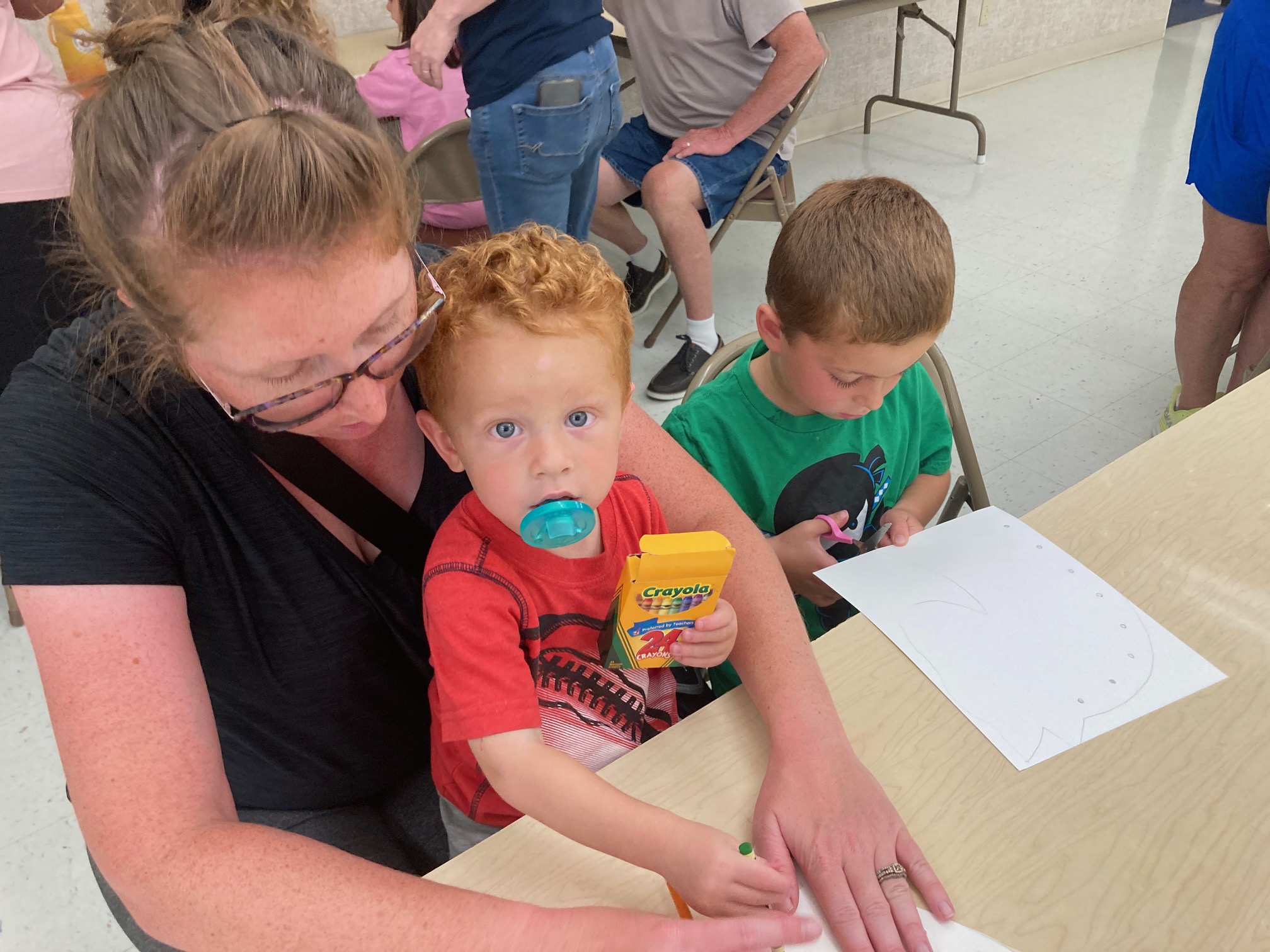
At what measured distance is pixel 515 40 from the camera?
2.05 metres

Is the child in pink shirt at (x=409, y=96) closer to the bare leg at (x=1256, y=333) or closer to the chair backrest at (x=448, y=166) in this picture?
the chair backrest at (x=448, y=166)

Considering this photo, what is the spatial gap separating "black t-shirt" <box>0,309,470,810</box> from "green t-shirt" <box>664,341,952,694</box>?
459 millimetres

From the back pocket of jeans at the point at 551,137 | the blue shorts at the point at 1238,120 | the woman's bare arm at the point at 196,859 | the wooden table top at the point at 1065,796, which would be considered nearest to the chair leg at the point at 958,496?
the wooden table top at the point at 1065,796

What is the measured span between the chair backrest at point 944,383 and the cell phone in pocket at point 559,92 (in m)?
1.01

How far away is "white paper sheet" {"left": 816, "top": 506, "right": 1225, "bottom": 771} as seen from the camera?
840mm

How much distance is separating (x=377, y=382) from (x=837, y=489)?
2.45 feet

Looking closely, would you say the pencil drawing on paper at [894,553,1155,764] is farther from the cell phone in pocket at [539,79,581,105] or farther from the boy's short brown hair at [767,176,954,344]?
the cell phone in pocket at [539,79,581,105]

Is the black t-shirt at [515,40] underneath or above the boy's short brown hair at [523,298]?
underneath

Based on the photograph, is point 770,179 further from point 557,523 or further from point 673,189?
point 557,523

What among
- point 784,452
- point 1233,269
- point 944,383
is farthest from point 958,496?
point 1233,269

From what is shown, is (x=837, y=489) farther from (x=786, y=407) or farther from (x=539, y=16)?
(x=539, y=16)

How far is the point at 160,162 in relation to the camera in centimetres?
63

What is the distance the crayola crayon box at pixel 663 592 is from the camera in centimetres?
72

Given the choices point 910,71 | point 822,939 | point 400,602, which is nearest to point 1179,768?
point 822,939
